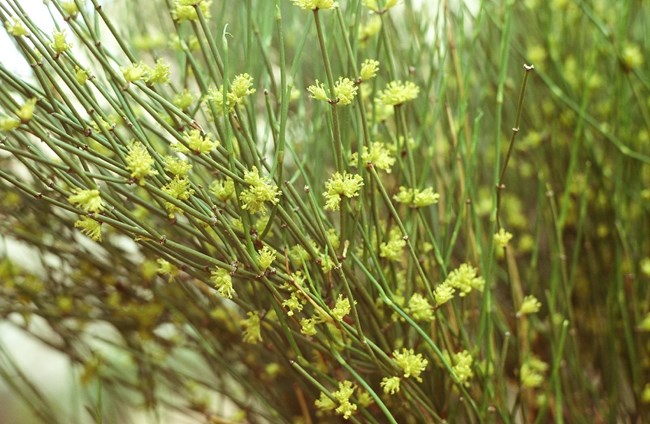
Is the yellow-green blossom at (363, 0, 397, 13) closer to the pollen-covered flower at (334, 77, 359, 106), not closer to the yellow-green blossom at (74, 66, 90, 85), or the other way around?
the pollen-covered flower at (334, 77, 359, 106)

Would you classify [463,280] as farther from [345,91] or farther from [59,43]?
[59,43]

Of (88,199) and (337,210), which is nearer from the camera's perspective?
(88,199)

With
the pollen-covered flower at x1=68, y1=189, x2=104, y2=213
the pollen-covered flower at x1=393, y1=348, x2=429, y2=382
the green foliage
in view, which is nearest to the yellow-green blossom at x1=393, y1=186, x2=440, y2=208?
the green foliage

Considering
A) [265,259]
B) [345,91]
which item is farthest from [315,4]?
[265,259]

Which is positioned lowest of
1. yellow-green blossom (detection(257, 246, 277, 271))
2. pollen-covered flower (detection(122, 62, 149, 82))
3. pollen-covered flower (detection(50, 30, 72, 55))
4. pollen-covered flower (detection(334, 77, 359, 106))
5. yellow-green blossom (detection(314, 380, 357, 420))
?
yellow-green blossom (detection(314, 380, 357, 420))

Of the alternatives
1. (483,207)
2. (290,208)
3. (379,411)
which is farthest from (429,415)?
(483,207)

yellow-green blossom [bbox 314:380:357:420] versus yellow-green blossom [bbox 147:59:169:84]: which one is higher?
yellow-green blossom [bbox 147:59:169:84]

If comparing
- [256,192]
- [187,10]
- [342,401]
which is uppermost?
[187,10]

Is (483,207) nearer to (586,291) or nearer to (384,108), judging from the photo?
(586,291)

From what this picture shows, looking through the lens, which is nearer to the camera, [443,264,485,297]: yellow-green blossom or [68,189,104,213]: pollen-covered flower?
[68,189,104,213]: pollen-covered flower
